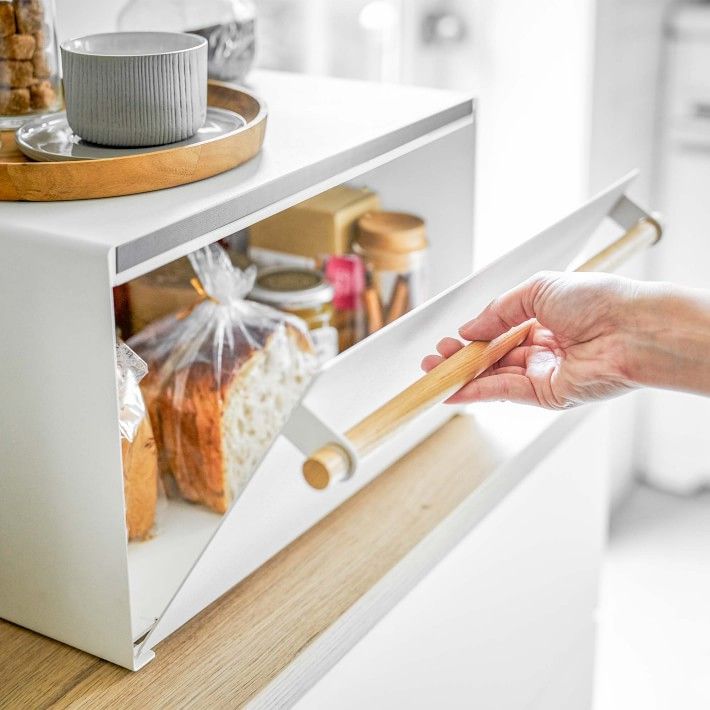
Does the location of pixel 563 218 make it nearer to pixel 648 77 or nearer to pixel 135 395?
pixel 135 395

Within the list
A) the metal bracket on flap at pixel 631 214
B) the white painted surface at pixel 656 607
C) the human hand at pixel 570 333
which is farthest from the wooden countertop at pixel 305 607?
the white painted surface at pixel 656 607

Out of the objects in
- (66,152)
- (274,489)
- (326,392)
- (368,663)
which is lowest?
(368,663)

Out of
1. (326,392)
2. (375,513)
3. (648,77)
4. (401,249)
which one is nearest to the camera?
(326,392)

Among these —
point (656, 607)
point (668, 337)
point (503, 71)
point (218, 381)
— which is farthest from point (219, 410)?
point (656, 607)

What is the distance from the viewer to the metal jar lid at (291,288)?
113 cm

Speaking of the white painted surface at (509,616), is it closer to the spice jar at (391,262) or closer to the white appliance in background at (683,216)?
the spice jar at (391,262)

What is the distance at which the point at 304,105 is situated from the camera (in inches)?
42.6

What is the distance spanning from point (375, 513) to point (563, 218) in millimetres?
337

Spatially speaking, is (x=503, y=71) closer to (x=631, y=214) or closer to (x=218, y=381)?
(x=631, y=214)

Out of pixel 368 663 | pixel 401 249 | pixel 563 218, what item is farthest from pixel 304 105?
pixel 368 663

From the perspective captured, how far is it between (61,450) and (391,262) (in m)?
0.51

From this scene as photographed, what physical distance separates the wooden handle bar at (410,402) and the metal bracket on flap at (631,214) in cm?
21

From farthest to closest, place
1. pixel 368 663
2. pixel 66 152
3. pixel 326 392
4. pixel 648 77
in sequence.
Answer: pixel 648 77 → pixel 368 663 → pixel 66 152 → pixel 326 392

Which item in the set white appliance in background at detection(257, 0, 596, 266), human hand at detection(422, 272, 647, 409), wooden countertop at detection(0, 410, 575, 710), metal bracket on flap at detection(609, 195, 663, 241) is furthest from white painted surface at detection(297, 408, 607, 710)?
white appliance in background at detection(257, 0, 596, 266)
